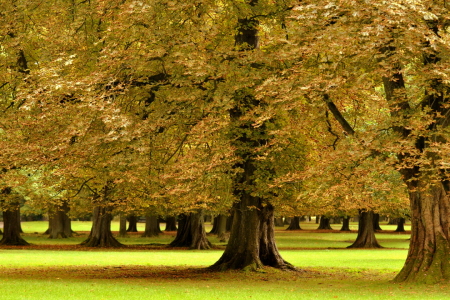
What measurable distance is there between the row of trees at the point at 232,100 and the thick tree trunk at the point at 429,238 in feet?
0.11

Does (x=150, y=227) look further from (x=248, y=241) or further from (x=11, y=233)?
(x=248, y=241)

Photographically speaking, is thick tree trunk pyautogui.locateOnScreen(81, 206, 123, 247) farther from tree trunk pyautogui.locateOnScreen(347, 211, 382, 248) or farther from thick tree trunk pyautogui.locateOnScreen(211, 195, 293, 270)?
thick tree trunk pyautogui.locateOnScreen(211, 195, 293, 270)

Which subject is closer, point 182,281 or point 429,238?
point 429,238

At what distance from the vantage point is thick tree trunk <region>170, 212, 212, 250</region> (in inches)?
1532

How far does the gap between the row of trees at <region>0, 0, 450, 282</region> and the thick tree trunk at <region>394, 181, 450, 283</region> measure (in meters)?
0.03

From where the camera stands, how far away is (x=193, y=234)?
128ft

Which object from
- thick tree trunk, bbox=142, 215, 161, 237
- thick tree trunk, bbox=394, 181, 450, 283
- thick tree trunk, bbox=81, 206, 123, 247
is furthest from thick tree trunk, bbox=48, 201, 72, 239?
thick tree trunk, bbox=394, 181, 450, 283

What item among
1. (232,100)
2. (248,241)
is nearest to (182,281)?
(248,241)

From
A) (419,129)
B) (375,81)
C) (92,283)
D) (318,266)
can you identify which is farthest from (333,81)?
(318,266)

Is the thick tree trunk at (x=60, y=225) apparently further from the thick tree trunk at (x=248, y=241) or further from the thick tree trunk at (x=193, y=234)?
the thick tree trunk at (x=248, y=241)

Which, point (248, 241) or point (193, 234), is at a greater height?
point (248, 241)

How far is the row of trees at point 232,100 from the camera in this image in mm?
15266

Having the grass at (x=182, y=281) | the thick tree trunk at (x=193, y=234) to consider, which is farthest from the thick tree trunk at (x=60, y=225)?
the grass at (x=182, y=281)

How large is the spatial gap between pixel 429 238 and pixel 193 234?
2309cm
